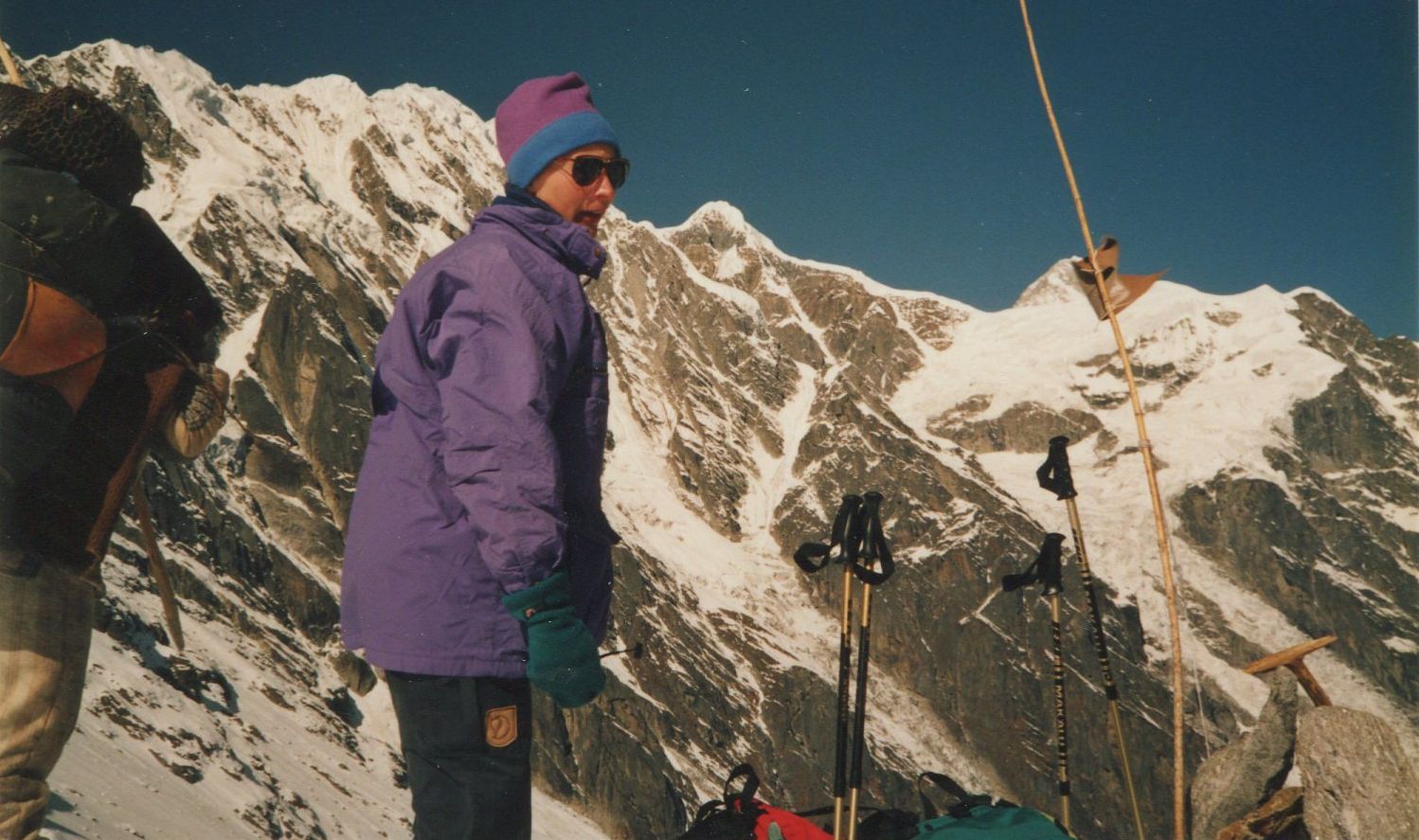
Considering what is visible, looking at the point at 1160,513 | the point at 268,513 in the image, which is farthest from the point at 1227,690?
the point at 1160,513

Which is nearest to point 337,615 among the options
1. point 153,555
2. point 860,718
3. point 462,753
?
point 860,718

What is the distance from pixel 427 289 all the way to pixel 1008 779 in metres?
169

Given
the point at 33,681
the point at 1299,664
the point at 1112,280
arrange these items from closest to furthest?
the point at 33,681 → the point at 1112,280 → the point at 1299,664

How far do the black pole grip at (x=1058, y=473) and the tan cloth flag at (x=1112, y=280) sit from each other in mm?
1606

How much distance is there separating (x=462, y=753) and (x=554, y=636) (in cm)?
49

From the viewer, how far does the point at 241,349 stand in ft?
319

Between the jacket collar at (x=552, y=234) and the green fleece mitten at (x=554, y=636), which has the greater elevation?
the jacket collar at (x=552, y=234)

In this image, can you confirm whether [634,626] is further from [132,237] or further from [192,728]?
[132,237]

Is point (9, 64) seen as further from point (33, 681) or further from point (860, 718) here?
point (860, 718)

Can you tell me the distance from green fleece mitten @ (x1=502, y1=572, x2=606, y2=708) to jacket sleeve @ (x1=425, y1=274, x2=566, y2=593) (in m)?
0.04

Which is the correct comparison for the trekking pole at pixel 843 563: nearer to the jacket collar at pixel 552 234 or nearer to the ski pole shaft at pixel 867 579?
the ski pole shaft at pixel 867 579

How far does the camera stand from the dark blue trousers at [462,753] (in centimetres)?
295

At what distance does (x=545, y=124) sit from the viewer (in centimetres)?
360

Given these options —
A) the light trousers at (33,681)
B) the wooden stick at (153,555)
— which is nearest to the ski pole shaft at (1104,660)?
the wooden stick at (153,555)
